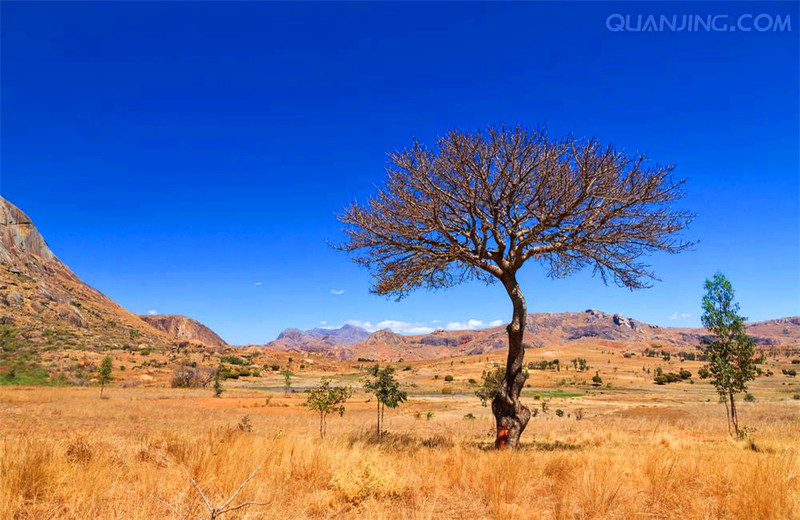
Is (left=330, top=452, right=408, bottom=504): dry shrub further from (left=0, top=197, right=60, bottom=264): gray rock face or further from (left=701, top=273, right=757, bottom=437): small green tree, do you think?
(left=0, top=197, right=60, bottom=264): gray rock face

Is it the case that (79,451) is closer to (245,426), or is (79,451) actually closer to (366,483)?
(366,483)

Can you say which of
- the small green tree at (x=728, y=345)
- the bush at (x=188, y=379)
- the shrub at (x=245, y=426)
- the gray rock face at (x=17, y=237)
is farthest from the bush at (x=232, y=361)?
the small green tree at (x=728, y=345)

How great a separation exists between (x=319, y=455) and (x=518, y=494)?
354 centimetres

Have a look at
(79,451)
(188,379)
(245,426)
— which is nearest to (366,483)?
(79,451)

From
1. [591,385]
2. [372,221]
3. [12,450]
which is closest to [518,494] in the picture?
[12,450]

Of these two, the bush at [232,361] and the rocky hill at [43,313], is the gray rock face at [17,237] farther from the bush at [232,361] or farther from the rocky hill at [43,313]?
the bush at [232,361]

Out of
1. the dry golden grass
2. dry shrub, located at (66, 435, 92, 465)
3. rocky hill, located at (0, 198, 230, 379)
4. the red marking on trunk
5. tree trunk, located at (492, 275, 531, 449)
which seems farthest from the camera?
rocky hill, located at (0, 198, 230, 379)

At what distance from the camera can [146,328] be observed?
120 m

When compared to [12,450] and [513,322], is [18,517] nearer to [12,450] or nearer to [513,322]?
[12,450]

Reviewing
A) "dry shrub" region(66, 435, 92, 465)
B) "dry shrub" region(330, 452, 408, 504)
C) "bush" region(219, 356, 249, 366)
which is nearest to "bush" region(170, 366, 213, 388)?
"bush" region(219, 356, 249, 366)

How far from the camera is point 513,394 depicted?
11.9 meters

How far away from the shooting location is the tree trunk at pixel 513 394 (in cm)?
1158

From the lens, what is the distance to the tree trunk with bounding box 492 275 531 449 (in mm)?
11578

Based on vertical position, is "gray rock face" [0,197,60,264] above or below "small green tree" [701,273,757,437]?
above
